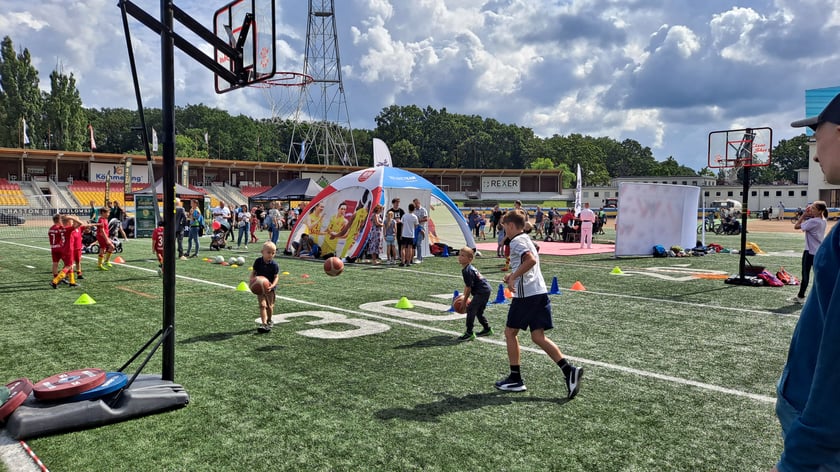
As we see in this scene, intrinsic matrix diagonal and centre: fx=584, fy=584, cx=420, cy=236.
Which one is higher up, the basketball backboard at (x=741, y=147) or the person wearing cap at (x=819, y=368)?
the basketball backboard at (x=741, y=147)

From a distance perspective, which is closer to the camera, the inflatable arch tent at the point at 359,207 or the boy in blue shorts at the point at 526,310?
the boy in blue shorts at the point at 526,310

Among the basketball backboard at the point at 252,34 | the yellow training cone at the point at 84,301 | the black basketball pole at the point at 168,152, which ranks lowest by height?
the yellow training cone at the point at 84,301

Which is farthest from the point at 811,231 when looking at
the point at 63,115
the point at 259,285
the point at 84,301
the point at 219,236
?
the point at 63,115

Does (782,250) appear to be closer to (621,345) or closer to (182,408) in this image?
(621,345)

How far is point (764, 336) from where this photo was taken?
807cm

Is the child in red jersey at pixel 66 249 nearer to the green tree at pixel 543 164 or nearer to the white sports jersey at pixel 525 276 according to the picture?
the white sports jersey at pixel 525 276

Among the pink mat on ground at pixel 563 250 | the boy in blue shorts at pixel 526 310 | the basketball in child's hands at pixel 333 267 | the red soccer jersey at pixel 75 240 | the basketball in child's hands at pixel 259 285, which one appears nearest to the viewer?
the boy in blue shorts at pixel 526 310

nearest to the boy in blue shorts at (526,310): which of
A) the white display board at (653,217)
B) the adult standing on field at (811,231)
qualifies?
the adult standing on field at (811,231)

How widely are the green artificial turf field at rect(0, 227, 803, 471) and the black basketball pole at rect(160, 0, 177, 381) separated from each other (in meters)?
0.94

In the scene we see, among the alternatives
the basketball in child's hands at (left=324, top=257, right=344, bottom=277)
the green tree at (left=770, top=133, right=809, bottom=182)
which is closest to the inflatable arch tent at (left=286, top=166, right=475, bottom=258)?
the basketball in child's hands at (left=324, top=257, right=344, bottom=277)

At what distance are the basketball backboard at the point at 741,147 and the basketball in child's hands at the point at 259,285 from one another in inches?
443

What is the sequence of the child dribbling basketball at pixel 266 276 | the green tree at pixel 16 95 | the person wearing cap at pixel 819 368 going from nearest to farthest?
the person wearing cap at pixel 819 368, the child dribbling basketball at pixel 266 276, the green tree at pixel 16 95

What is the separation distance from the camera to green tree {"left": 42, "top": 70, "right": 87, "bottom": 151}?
215 feet

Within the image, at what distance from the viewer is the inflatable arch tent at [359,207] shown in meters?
17.9
